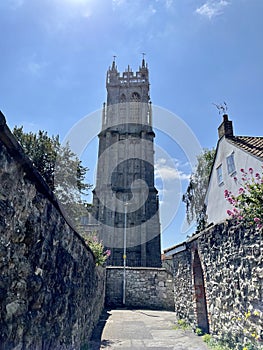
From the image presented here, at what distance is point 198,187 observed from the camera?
18.3 meters

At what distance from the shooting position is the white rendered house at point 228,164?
9.03 metres

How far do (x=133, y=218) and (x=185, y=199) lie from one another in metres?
11.0

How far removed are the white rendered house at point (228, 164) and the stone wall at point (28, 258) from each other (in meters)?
7.22

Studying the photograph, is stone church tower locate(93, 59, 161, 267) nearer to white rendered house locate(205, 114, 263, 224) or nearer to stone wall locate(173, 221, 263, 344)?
white rendered house locate(205, 114, 263, 224)

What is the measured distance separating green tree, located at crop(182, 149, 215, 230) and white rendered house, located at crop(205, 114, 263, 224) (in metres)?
5.34

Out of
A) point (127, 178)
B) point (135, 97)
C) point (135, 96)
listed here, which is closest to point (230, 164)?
point (127, 178)

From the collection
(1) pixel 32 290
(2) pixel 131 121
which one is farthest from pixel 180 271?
(2) pixel 131 121

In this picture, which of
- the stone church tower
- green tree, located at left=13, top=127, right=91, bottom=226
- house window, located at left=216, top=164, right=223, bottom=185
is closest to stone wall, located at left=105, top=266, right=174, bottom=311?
green tree, located at left=13, top=127, right=91, bottom=226

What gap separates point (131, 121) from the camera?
1318 inches

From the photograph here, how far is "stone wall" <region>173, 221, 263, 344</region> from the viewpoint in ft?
14.2

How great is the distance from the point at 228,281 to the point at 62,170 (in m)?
11.9

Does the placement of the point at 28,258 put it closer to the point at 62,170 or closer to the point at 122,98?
the point at 62,170

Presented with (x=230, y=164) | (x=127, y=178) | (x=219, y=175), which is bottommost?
(x=219, y=175)

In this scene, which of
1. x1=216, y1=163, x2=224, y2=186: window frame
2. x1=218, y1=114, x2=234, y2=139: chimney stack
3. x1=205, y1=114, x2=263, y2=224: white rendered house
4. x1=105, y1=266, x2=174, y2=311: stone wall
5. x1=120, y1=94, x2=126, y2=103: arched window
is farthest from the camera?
x1=120, y1=94, x2=126, y2=103: arched window
